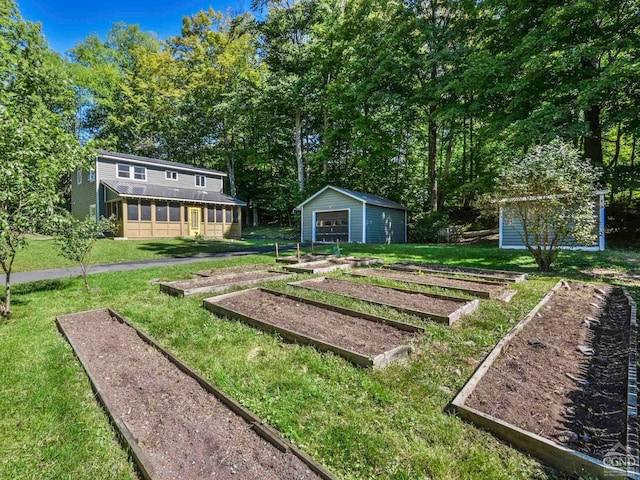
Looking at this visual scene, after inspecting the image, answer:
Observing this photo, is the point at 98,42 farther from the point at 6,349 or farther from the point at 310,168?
the point at 6,349

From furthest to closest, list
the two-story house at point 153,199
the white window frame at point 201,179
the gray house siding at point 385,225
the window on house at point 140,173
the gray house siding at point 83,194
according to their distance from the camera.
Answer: the white window frame at point 201,179 < the window on house at point 140,173 < the gray house siding at point 83,194 < the two-story house at point 153,199 < the gray house siding at point 385,225

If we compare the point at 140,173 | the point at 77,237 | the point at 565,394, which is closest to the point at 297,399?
the point at 565,394

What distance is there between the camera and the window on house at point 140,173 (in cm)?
2098

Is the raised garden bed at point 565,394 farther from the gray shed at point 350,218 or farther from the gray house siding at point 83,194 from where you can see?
the gray house siding at point 83,194

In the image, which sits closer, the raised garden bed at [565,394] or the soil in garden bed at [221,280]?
the raised garden bed at [565,394]

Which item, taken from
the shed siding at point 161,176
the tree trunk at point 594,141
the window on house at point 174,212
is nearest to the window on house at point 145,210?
the window on house at point 174,212

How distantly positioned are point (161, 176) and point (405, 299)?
70.9 feet

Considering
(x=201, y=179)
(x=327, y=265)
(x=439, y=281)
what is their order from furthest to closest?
1. (x=201, y=179)
2. (x=327, y=265)
3. (x=439, y=281)

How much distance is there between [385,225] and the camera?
18.7 m

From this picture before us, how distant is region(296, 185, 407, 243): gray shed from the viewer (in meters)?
17.5

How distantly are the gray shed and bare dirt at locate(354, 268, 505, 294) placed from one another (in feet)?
30.7

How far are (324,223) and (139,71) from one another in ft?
91.8

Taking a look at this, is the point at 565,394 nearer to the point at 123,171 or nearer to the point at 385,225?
the point at 385,225

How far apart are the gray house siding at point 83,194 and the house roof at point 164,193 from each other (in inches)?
79.9
